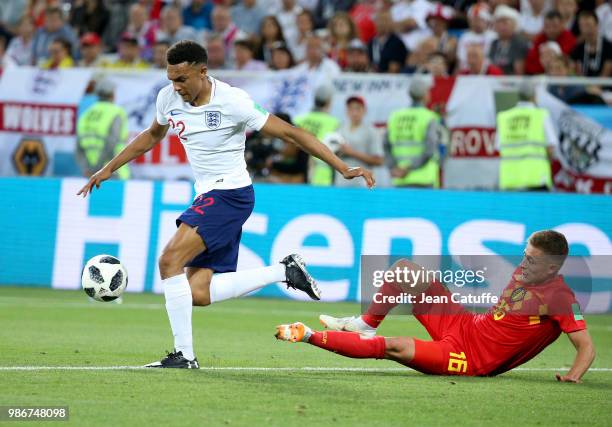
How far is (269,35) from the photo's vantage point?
1931 cm

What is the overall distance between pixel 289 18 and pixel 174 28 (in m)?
1.97

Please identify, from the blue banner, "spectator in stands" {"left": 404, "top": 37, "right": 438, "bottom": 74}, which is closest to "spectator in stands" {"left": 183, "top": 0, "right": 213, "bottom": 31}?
"spectator in stands" {"left": 404, "top": 37, "right": 438, "bottom": 74}

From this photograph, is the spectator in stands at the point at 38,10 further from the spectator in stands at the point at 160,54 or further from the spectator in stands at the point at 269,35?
the spectator in stands at the point at 269,35

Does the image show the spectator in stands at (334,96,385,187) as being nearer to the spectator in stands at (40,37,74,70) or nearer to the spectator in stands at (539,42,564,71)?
the spectator in stands at (539,42,564,71)

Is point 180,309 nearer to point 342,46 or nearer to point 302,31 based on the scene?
point 342,46

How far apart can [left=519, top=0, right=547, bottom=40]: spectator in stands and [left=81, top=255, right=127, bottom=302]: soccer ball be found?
36.8 feet

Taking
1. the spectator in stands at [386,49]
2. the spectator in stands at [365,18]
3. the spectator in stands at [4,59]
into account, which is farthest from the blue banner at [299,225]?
the spectator in stands at [365,18]

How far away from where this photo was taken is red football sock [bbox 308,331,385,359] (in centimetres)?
801

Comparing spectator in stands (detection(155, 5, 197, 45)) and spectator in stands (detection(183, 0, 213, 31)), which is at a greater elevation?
spectator in stands (detection(183, 0, 213, 31))

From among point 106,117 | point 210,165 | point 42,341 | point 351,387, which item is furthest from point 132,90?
point 351,387

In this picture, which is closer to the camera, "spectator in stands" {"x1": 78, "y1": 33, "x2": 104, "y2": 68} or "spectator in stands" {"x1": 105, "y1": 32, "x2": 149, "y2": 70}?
"spectator in stands" {"x1": 105, "y1": 32, "x2": 149, "y2": 70}

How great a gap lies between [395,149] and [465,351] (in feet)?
26.6

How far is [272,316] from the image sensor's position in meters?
13.2

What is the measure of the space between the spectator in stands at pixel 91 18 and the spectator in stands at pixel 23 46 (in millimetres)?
954
